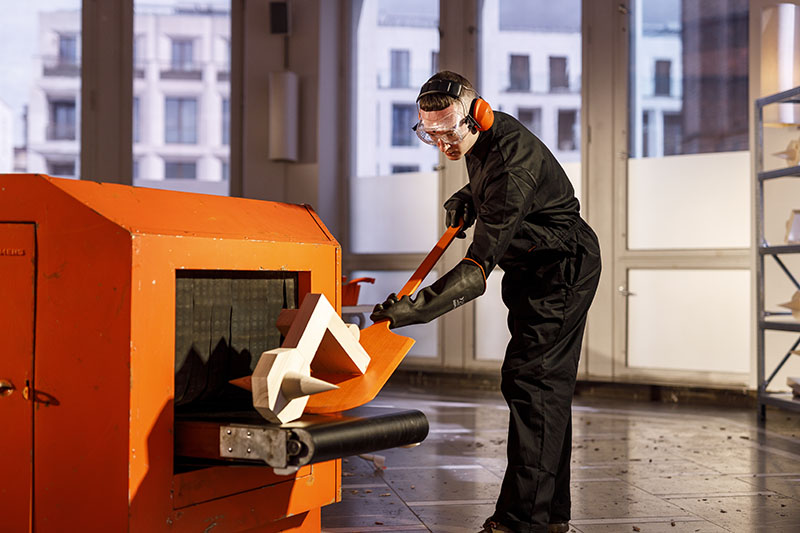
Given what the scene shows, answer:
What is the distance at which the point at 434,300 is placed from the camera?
182 centimetres

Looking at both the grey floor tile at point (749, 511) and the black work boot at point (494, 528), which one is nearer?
the black work boot at point (494, 528)

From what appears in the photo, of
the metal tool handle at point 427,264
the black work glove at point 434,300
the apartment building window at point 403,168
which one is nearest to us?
the black work glove at point 434,300

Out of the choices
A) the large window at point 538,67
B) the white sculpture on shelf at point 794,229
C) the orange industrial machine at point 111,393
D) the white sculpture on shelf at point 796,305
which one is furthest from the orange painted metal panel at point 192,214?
the large window at point 538,67

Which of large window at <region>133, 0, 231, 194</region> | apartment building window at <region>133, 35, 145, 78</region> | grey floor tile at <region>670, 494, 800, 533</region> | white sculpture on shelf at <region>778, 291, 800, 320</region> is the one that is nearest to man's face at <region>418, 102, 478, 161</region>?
grey floor tile at <region>670, 494, 800, 533</region>

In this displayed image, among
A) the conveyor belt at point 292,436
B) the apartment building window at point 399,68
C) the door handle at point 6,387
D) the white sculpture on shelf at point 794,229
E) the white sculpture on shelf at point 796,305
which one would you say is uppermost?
the apartment building window at point 399,68

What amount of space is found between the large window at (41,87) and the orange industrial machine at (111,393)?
5.66 meters

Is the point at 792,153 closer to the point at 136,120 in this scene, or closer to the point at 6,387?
the point at 6,387

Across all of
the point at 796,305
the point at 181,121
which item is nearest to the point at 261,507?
the point at 796,305

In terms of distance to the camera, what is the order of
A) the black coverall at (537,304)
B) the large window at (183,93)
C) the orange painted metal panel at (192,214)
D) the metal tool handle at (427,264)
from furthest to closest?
the large window at (183,93) < the black coverall at (537,304) < the metal tool handle at (427,264) < the orange painted metal panel at (192,214)

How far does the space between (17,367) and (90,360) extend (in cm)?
17

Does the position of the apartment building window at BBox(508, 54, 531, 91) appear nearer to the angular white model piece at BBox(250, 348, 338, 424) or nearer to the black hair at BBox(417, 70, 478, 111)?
the black hair at BBox(417, 70, 478, 111)

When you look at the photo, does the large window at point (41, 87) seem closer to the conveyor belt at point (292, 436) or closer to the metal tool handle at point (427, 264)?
the metal tool handle at point (427, 264)

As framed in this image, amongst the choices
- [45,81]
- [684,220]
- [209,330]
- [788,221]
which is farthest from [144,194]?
[45,81]

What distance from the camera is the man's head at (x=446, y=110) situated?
2045 millimetres
